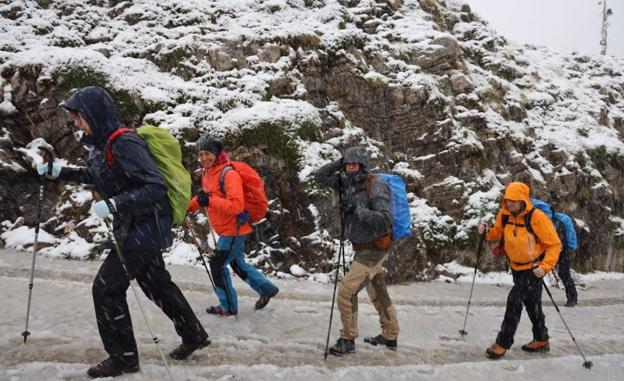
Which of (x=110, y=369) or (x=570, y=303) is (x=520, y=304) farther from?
(x=570, y=303)

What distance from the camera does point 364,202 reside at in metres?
5.61

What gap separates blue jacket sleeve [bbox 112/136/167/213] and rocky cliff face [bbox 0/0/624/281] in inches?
281

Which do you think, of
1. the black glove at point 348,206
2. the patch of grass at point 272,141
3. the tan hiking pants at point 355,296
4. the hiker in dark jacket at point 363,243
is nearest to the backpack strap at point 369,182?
the hiker in dark jacket at point 363,243

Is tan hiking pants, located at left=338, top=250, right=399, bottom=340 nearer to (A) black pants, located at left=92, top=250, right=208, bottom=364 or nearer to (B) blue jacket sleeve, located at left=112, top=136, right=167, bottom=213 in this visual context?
(A) black pants, located at left=92, top=250, right=208, bottom=364

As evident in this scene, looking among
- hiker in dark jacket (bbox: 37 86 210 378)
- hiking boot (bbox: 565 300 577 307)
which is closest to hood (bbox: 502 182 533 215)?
hiker in dark jacket (bbox: 37 86 210 378)

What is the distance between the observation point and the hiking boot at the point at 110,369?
154 inches

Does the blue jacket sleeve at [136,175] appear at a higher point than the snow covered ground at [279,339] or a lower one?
higher

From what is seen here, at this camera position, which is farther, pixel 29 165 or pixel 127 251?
pixel 29 165

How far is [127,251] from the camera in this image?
4.07m

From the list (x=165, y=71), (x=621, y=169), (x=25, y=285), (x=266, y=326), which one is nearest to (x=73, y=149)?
(x=165, y=71)

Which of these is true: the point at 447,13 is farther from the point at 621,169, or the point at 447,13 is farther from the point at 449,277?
the point at 449,277

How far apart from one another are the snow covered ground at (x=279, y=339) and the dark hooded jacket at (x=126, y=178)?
56.6 inches

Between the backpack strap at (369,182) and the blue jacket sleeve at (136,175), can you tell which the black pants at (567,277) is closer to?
the backpack strap at (369,182)

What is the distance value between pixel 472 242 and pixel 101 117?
481 inches
